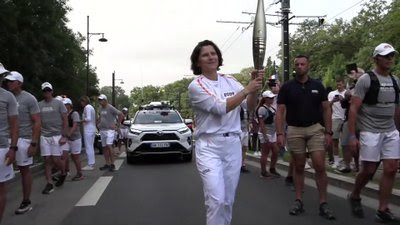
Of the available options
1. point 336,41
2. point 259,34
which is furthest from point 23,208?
point 336,41

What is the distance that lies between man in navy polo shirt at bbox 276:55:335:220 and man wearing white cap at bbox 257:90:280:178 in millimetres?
3701

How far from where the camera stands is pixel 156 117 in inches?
669

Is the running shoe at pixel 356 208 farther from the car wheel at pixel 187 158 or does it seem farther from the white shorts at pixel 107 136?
the car wheel at pixel 187 158

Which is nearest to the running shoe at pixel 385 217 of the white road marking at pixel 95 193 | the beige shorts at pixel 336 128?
A: the white road marking at pixel 95 193

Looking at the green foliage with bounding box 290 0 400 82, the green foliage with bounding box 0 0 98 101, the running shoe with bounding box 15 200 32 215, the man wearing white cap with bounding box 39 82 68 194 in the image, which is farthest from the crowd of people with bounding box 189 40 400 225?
the green foliage with bounding box 290 0 400 82

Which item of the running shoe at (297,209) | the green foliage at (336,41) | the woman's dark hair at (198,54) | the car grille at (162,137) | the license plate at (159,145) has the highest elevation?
the green foliage at (336,41)

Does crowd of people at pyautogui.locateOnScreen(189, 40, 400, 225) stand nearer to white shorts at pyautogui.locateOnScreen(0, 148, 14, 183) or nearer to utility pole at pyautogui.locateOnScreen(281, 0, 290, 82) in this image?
white shorts at pyautogui.locateOnScreen(0, 148, 14, 183)

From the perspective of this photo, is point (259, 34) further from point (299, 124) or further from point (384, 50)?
point (299, 124)

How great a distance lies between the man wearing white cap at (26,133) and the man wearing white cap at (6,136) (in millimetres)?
1206

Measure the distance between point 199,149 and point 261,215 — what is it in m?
2.81

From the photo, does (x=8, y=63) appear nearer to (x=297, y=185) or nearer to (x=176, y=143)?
(x=176, y=143)

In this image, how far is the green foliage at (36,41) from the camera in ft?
92.6

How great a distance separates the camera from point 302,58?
23.9ft

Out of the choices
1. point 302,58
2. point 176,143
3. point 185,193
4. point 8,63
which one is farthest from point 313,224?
point 8,63
